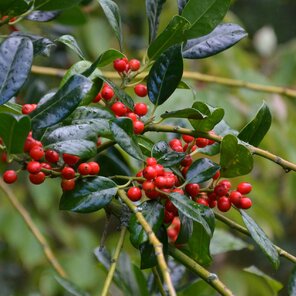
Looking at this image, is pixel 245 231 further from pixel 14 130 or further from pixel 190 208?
pixel 14 130

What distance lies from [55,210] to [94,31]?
0.67 m

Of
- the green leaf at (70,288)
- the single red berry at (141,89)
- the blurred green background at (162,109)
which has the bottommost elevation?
the blurred green background at (162,109)

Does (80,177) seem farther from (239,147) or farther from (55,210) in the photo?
(55,210)

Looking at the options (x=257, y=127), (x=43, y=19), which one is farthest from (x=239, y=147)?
(x=43, y=19)

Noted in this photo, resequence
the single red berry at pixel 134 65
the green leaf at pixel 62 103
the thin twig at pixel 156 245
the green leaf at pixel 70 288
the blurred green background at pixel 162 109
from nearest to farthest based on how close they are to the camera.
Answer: the thin twig at pixel 156 245 < the green leaf at pixel 62 103 < the single red berry at pixel 134 65 < the green leaf at pixel 70 288 < the blurred green background at pixel 162 109

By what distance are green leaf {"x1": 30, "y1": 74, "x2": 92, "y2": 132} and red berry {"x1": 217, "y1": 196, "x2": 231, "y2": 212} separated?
6.9 inches

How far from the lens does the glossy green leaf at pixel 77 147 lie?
57 centimetres

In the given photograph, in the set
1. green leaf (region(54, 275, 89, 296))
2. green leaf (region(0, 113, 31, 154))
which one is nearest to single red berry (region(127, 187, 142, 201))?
green leaf (region(0, 113, 31, 154))

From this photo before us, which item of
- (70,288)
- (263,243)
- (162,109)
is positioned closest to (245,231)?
(263,243)

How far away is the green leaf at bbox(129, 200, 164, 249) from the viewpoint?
0.57 metres

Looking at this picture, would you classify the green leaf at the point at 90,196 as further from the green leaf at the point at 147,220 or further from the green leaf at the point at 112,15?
the green leaf at the point at 112,15

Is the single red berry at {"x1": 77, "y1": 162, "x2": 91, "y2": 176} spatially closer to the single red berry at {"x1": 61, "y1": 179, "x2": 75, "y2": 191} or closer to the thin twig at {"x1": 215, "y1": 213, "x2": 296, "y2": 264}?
the single red berry at {"x1": 61, "y1": 179, "x2": 75, "y2": 191}

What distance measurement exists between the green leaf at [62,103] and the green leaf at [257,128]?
0.18 metres

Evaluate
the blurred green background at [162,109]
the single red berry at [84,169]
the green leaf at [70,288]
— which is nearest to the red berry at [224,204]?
the single red berry at [84,169]
